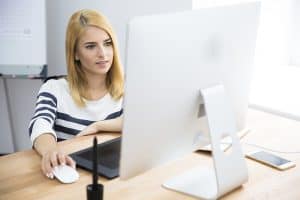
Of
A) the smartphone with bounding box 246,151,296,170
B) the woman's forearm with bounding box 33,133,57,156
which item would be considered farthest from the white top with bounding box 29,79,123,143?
the smartphone with bounding box 246,151,296,170

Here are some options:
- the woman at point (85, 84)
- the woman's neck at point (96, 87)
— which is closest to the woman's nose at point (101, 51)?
the woman at point (85, 84)

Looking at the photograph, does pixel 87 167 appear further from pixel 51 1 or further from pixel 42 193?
pixel 51 1

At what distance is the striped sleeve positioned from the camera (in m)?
1.53

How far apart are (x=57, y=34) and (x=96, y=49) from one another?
3.86 ft

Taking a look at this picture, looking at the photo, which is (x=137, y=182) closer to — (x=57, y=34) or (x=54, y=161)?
(x=54, y=161)

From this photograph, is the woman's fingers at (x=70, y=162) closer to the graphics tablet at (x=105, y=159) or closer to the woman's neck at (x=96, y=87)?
the graphics tablet at (x=105, y=159)

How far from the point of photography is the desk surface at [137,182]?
115 centimetres

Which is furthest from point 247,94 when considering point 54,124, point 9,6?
point 9,6

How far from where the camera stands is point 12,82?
293 cm

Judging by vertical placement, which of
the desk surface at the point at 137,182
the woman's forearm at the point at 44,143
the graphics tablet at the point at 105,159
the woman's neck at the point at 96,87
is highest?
the woman's neck at the point at 96,87

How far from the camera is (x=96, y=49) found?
178 centimetres

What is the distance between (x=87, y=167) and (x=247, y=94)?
53cm

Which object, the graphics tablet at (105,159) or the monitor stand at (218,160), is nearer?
the monitor stand at (218,160)

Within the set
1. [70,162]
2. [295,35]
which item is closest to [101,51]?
[70,162]
